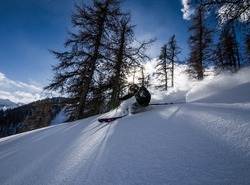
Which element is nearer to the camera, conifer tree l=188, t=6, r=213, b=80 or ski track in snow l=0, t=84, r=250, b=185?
ski track in snow l=0, t=84, r=250, b=185

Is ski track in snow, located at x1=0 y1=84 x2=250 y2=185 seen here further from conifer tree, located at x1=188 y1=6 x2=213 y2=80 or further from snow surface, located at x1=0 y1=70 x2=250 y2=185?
conifer tree, located at x1=188 y1=6 x2=213 y2=80

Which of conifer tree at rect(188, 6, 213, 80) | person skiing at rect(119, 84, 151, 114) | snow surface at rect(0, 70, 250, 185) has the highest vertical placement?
conifer tree at rect(188, 6, 213, 80)

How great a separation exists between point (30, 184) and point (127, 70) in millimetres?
8096

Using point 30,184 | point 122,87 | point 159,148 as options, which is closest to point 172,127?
point 159,148

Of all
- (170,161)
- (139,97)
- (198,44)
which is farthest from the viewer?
(198,44)

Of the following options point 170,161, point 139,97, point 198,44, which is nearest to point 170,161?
point 170,161

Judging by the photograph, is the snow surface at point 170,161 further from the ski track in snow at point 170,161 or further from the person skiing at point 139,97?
the person skiing at point 139,97

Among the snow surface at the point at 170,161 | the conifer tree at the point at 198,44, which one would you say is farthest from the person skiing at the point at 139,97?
the conifer tree at the point at 198,44

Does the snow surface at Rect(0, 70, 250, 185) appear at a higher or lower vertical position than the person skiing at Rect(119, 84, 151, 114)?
lower

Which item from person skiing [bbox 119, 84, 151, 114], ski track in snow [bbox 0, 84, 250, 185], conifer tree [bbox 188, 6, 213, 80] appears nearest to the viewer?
ski track in snow [bbox 0, 84, 250, 185]

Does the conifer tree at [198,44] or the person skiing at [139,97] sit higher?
the conifer tree at [198,44]

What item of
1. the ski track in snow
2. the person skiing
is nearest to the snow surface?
the ski track in snow

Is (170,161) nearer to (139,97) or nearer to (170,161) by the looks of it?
(170,161)

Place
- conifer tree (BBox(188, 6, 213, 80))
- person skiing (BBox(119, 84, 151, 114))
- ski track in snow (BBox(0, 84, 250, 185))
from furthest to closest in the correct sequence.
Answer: conifer tree (BBox(188, 6, 213, 80)), person skiing (BBox(119, 84, 151, 114)), ski track in snow (BBox(0, 84, 250, 185))
